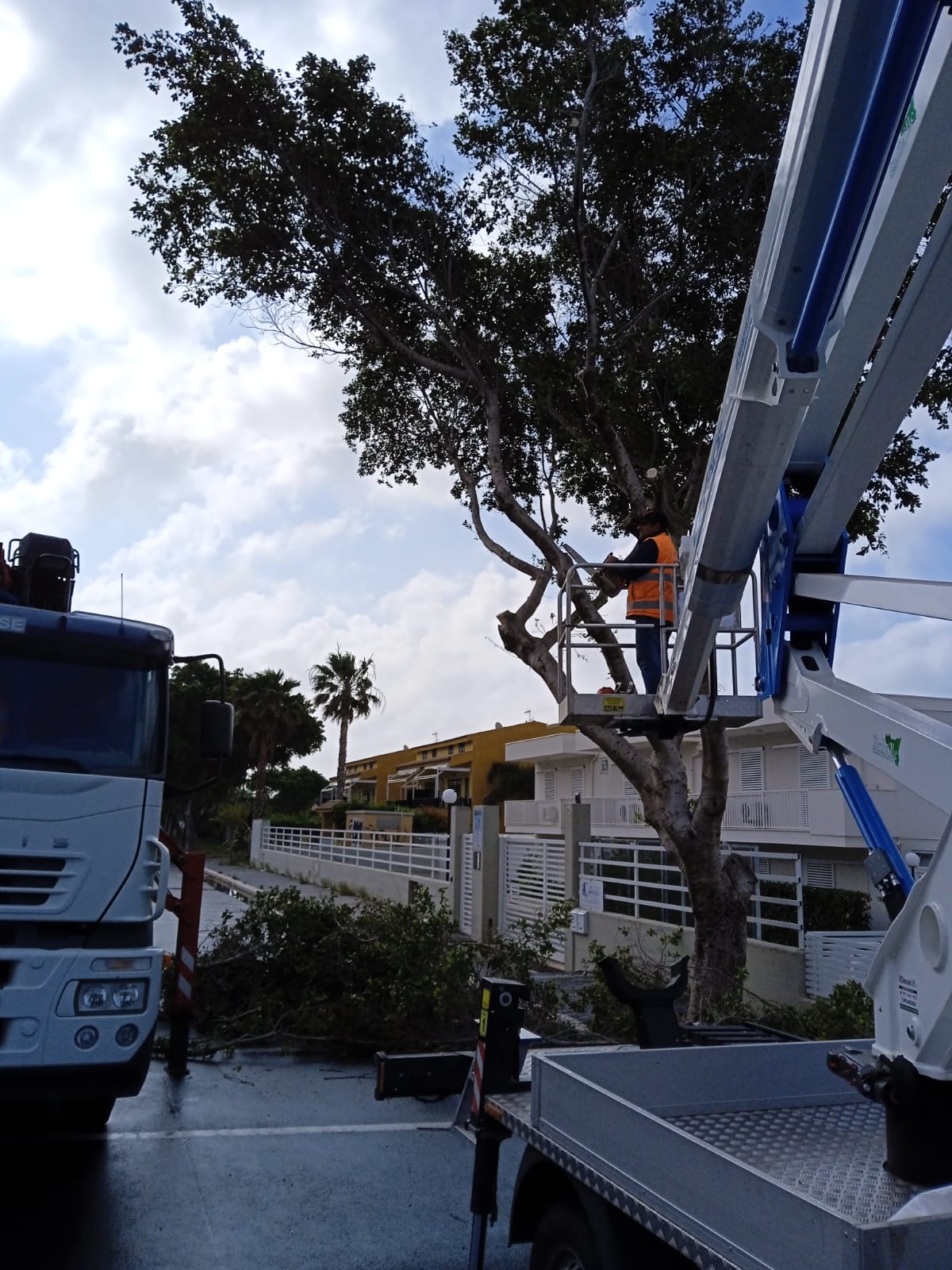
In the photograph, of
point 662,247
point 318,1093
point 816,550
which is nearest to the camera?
point 816,550

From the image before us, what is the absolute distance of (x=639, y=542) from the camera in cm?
766

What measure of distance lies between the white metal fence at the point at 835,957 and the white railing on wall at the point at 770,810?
12.5m

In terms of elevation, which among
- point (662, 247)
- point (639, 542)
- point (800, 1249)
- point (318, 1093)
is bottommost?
point (318, 1093)

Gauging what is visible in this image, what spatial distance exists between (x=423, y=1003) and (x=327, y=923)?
5.51ft

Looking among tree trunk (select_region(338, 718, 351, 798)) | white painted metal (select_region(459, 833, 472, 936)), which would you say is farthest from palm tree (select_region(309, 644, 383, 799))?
white painted metal (select_region(459, 833, 472, 936))

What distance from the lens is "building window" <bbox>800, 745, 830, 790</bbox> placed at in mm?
23359

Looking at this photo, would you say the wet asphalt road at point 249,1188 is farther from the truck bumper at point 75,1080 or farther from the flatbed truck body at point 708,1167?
the flatbed truck body at point 708,1167

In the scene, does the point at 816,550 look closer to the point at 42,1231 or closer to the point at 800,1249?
the point at 800,1249

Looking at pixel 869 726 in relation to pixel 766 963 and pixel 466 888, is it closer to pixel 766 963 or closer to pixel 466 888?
pixel 766 963

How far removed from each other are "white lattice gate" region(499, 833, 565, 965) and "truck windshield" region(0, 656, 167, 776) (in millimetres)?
10953

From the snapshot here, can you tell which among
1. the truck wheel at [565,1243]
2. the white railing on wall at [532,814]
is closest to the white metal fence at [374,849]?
the white railing on wall at [532,814]

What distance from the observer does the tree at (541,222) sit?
40.6ft

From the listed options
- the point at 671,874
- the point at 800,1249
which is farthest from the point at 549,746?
the point at 800,1249

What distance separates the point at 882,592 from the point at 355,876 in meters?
26.9
